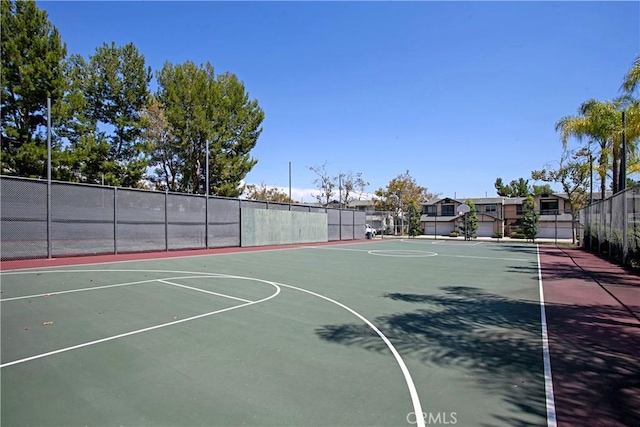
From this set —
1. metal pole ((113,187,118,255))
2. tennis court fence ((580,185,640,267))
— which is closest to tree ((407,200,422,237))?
tennis court fence ((580,185,640,267))

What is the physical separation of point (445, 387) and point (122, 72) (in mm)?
33285

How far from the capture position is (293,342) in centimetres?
470

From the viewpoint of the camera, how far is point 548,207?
48.9m

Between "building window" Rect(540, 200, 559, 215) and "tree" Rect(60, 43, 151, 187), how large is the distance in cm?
4948

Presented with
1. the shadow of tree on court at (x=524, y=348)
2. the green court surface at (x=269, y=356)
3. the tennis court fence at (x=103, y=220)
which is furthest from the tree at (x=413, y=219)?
the shadow of tree on court at (x=524, y=348)

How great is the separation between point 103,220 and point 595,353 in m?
17.4

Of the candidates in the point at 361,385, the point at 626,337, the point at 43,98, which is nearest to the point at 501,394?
the point at 361,385

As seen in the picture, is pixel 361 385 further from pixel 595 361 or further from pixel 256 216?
pixel 256 216

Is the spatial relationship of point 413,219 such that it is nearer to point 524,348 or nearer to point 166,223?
point 166,223

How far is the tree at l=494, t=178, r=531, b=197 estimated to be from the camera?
7861cm

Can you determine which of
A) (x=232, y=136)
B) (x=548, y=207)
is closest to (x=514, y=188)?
(x=548, y=207)

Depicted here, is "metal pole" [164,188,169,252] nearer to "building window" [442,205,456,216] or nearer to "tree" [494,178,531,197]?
"building window" [442,205,456,216]

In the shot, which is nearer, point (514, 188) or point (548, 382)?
point (548, 382)

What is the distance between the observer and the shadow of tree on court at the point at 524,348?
315cm
